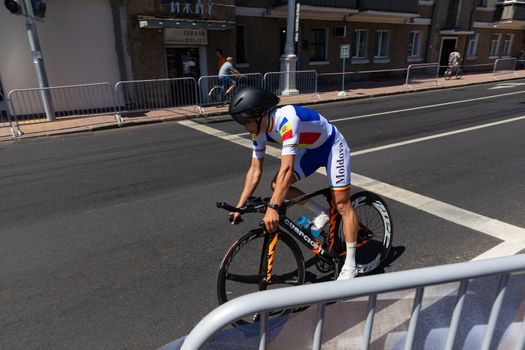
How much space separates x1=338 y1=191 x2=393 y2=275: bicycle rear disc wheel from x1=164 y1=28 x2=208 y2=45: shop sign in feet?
43.2

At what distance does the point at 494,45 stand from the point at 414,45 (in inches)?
395

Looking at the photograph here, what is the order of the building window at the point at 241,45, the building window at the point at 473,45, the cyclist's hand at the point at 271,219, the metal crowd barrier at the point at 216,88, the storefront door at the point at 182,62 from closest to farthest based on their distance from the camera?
the cyclist's hand at the point at 271,219
the metal crowd barrier at the point at 216,88
the storefront door at the point at 182,62
the building window at the point at 241,45
the building window at the point at 473,45

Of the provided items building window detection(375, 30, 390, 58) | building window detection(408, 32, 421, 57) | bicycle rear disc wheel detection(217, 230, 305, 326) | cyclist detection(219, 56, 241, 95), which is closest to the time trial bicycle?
bicycle rear disc wheel detection(217, 230, 305, 326)

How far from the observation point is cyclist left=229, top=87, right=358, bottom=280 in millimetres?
2582

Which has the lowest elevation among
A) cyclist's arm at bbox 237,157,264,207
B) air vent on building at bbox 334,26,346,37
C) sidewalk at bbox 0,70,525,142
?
sidewalk at bbox 0,70,525,142

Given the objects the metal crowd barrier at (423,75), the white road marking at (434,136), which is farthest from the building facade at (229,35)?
the white road marking at (434,136)

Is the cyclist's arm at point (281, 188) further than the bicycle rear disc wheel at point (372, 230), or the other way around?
the bicycle rear disc wheel at point (372, 230)

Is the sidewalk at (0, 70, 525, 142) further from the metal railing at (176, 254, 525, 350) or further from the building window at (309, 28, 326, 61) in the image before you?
the metal railing at (176, 254, 525, 350)

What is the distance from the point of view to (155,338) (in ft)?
8.84

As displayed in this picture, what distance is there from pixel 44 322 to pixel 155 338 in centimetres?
97

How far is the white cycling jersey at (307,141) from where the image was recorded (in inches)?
104

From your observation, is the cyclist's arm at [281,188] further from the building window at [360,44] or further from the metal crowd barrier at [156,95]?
the building window at [360,44]

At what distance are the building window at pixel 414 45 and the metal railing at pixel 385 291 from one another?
87.4ft

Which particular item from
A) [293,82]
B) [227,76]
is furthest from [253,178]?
[293,82]
